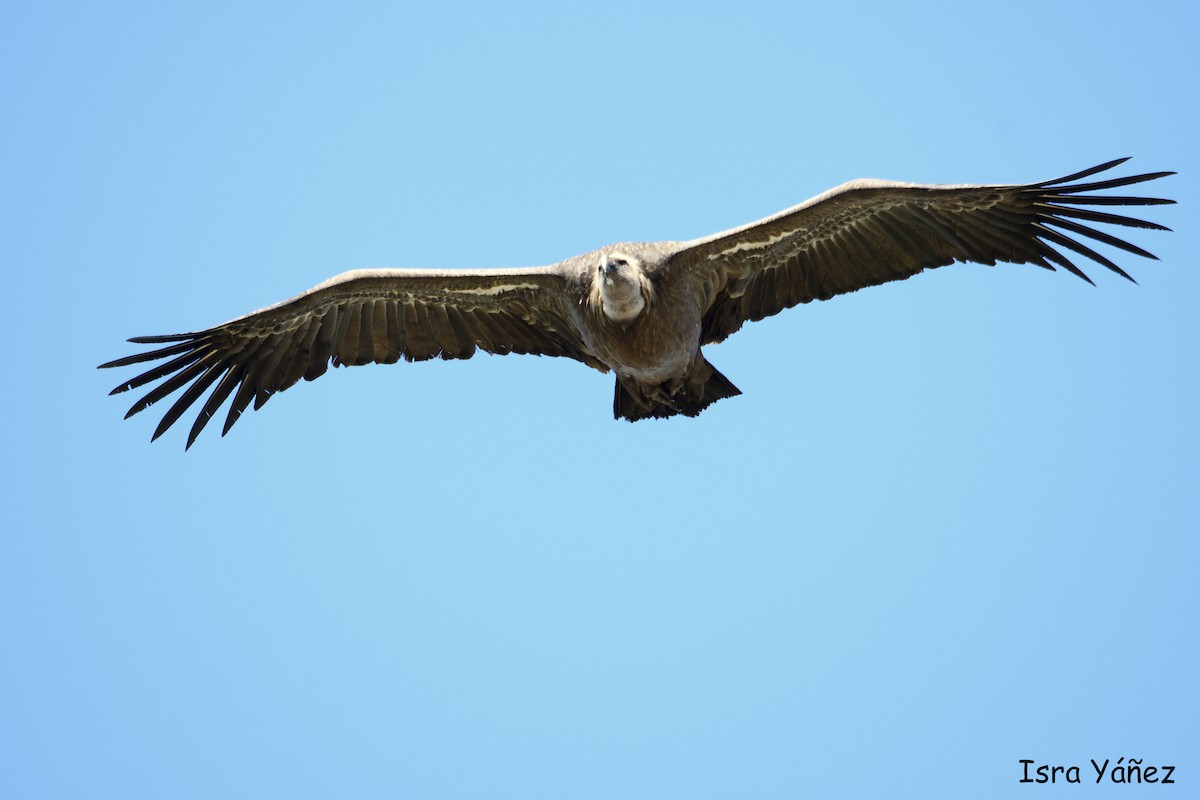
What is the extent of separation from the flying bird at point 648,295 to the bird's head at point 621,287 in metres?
0.01

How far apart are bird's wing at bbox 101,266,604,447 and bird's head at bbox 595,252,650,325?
816mm

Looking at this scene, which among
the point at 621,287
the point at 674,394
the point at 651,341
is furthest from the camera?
the point at 674,394

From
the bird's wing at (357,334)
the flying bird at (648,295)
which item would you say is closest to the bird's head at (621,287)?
the flying bird at (648,295)

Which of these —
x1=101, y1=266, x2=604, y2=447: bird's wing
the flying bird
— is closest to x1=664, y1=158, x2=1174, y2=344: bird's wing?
the flying bird

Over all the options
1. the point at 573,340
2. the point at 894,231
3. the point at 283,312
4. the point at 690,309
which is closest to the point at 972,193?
the point at 894,231

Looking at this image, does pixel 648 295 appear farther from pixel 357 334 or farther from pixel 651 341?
pixel 357 334

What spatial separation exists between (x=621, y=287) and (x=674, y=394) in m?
1.36

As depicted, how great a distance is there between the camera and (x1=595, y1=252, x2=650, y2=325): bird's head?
1097 cm

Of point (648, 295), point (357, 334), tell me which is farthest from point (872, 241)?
point (357, 334)

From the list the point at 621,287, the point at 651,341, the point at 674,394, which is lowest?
the point at 674,394

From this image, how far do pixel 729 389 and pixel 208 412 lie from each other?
402 centimetres

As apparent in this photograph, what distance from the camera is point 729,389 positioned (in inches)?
475

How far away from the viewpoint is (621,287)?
433 inches

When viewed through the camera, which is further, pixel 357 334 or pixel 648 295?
pixel 357 334
